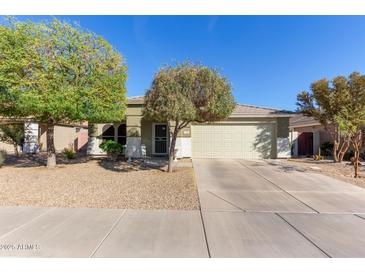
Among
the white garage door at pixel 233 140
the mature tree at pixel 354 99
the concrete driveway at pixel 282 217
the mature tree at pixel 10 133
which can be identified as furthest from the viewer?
the white garage door at pixel 233 140

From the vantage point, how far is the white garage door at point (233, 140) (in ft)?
45.6

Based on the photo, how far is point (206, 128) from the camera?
13.9 metres

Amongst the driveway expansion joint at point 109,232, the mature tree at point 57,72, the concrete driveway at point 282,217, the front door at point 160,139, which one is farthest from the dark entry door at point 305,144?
the driveway expansion joint at point 109,232

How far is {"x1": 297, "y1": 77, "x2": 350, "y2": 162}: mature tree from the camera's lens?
451 inches

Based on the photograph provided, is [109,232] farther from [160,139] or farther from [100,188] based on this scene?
[160,139]

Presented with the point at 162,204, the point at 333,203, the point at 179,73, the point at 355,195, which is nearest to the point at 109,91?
the point at 179,73

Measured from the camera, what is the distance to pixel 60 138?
19.8m

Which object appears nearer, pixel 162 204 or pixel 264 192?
pixel 162 204

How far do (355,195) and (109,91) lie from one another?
31.4 ft

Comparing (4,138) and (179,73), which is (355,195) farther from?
(4,138)

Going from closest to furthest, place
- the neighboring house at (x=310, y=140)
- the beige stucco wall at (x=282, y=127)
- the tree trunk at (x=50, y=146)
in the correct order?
1. the tree trunk at (x=50, y=146)
2. the beige stucco wall at (x=282, y=127)
3. the neighboring house at (x=310, y=140)

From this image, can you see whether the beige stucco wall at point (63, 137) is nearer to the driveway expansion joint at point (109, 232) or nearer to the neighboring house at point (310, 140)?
the driveway expansion joint at point (109, 232)

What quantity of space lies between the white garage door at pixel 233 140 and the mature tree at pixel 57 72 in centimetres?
653
